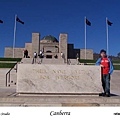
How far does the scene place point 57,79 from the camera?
568cm

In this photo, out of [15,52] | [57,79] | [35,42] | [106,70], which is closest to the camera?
[57,79]

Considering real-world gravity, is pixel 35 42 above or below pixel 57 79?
above

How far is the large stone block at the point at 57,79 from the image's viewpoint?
18.4ft

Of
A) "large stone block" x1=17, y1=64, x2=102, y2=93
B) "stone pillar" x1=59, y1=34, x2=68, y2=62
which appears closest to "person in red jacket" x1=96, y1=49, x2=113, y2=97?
"large stone block" x1=17, y1=64, x2=102, y2=93

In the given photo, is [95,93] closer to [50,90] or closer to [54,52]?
[50,90]

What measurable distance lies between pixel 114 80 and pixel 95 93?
9410mm

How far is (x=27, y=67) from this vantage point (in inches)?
226

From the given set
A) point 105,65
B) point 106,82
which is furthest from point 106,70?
point 106,82

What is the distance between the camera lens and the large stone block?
18.4ft

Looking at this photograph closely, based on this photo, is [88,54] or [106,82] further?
[88,54]

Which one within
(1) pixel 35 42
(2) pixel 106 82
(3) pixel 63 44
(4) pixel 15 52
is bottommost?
(2) pixel 106 82

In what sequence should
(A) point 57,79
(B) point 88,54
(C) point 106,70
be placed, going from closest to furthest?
(A) point 57,79 < (C) point 106,70 < (B) point 88,54

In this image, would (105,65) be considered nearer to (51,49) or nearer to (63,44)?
(63,44)
